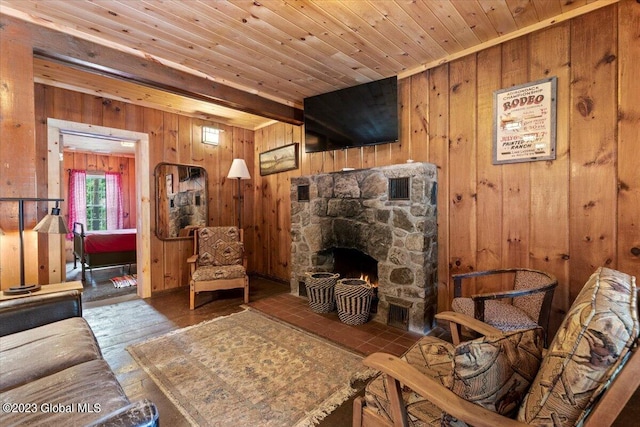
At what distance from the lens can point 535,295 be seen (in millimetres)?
2066

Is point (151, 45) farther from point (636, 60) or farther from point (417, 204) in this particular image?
point (636, 60)

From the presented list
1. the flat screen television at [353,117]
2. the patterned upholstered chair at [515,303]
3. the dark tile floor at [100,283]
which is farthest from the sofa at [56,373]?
the flat screen television at [353,117]

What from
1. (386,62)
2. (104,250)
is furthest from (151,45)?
(104,250)

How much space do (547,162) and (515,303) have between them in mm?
1116

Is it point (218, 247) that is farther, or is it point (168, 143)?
point (168, 143)

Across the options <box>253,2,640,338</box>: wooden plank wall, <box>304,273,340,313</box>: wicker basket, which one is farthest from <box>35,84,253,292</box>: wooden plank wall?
<box>253,2,640,338</box>: wooden plank wall

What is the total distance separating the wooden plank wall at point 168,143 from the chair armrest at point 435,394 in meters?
3.74

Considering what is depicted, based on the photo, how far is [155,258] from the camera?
A: 12.9 ft

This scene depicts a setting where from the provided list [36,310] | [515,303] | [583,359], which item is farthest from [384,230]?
[36,310]

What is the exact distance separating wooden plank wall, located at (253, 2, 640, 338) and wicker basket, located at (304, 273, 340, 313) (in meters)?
1.12

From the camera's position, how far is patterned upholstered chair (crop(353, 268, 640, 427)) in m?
0.73

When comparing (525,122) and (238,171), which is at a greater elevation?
(525,122)

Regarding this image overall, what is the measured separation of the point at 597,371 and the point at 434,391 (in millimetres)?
423

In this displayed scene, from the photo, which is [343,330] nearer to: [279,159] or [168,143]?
[279,159]
